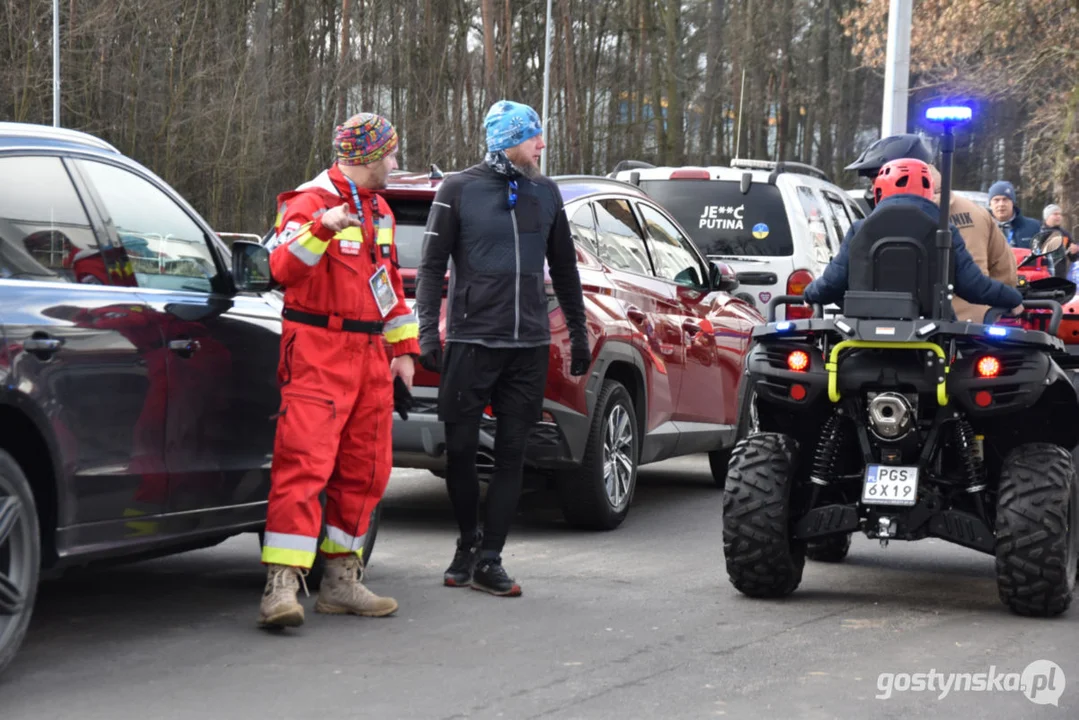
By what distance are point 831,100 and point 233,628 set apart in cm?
5230

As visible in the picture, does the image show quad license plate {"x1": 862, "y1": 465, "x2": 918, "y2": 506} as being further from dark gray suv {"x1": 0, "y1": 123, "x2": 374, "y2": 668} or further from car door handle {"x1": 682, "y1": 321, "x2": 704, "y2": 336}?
car door handle {"x1": 682, "y1": 321, "x2": 704, "y2": 336}

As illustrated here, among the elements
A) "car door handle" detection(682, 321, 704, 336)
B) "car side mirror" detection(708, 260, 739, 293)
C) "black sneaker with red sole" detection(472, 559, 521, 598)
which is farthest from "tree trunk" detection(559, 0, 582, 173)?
"black sneaker with red sole" detection(472, 559, 521, 598)

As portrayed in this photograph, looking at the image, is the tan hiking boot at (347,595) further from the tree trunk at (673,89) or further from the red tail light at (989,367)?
the tree trunk at (673,89)

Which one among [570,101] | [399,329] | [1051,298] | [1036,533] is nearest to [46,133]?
[399,329]

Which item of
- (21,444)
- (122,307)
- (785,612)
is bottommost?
(785,612)

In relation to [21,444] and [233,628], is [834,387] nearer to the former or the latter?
[233,628]

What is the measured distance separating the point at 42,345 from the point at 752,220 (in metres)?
8.79

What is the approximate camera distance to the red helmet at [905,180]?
680 cm

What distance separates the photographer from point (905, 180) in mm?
6805

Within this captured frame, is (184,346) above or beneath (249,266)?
beneath

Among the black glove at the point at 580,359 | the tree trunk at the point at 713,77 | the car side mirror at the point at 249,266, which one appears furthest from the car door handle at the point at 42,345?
the tree trunk at the point at 713,77

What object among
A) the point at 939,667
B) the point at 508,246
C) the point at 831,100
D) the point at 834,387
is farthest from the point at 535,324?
the point at 831,100

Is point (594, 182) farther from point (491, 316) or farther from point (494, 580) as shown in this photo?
point (494, 580)

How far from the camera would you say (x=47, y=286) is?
517cm
